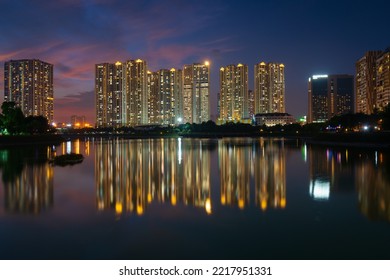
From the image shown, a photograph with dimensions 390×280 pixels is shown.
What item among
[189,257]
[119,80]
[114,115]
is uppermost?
[119,80]

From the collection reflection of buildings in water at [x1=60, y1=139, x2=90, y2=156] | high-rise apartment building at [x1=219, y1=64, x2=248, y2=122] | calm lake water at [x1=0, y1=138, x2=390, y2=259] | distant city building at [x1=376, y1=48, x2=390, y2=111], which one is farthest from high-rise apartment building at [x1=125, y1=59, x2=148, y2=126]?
calm lake water at [x1=0, y1=138, x2=390, y2=259]

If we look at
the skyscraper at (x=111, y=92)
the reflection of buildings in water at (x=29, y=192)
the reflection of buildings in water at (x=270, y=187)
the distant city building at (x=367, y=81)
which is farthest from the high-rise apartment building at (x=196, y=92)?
the reflection of buildings in water at (x=29, y=192)

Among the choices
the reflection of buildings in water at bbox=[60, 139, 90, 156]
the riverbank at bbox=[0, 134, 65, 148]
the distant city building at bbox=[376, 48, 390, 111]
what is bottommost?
the reflection of buildings in water at bbox=[60, 139, 90, 156]

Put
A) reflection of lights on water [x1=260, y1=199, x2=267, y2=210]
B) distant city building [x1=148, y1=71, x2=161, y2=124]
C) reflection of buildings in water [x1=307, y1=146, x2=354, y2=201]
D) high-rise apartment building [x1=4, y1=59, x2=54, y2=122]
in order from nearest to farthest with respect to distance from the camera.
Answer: reflection of lights on water [x1=260, y1=199, x2=267, y2=210] < reflection of buildings in water [x1=307, y1=146, x2=354, y2=201] < high-rise apartment building [x1=4, y1=59, x2=54, y2=122] < distant city building [x1=148, y1=71, x2=161, y2=124]

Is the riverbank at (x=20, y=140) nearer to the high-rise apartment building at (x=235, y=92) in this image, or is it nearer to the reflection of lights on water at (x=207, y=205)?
the reflection of lights on water at (x=207, y=205)

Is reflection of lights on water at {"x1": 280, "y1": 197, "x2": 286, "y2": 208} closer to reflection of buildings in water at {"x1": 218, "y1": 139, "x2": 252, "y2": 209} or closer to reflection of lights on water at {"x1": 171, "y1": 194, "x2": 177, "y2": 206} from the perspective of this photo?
reflection of buildings in water at {"x1": 218, "y1": 139, "x2": 252, "y2": 209}

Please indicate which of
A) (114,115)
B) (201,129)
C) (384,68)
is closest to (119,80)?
(114,115)

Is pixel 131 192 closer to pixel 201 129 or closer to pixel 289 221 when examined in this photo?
pixel 289 221
